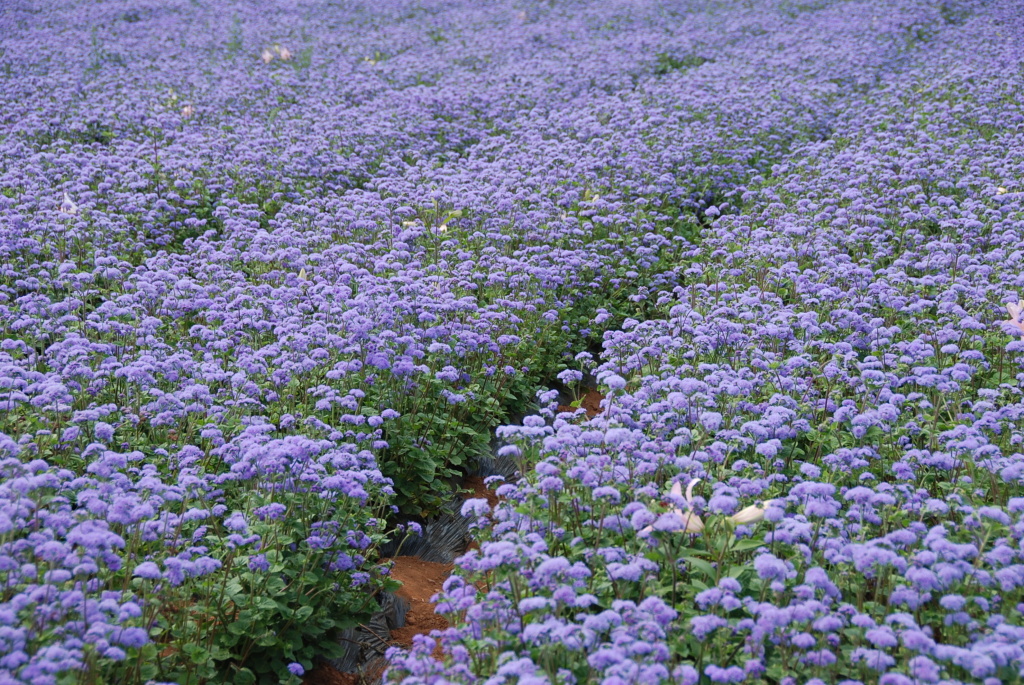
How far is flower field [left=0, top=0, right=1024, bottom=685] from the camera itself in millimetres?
3205

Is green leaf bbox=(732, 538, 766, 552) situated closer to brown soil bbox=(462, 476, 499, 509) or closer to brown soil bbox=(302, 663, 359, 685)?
brown soil bbox=(302, 663, 359, 685)

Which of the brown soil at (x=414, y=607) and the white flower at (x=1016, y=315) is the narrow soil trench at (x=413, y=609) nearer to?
the brown soil at (x=414, y=607)

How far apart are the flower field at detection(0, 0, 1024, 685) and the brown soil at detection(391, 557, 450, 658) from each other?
0.22 meters

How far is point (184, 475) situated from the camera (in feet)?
13.1

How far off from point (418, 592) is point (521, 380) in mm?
2095

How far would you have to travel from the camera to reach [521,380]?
6.57m

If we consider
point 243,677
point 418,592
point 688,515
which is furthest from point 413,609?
point 688,515

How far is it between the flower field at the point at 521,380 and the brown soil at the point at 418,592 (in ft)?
0.72

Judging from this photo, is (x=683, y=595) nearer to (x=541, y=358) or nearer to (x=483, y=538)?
(x=483, y=538)

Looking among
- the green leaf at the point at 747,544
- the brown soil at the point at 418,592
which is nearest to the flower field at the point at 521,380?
the green leaf at the point at 747,544

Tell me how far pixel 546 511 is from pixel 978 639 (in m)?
1.81

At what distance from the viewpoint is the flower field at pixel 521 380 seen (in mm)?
3205

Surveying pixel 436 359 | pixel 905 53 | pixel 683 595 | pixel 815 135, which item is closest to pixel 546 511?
pixel 683 595

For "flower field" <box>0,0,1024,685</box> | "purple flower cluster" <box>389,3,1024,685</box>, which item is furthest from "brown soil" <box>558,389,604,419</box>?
"purple flower cluster" <box>389,3,1024,685</box>
